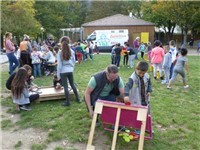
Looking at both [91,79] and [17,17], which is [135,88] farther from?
[17,17]

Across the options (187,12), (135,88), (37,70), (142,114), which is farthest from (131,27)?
(142,114)

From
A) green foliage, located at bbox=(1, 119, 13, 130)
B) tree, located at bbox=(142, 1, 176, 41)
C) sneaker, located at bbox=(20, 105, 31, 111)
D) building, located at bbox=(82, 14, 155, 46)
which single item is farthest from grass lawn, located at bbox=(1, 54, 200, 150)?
building, located at bbox=(82, 14, 155, 46)

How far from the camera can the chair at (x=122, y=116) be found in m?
3.74

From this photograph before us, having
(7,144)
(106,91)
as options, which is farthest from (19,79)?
(106,91)

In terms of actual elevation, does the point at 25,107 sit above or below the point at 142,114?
below

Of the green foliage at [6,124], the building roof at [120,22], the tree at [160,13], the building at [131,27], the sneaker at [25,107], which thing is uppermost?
the tree at [160,13]

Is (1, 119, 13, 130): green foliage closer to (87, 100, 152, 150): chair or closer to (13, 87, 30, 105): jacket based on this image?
(13, 87, 30, 105): jacket

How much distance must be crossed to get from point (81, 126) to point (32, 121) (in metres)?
1.09

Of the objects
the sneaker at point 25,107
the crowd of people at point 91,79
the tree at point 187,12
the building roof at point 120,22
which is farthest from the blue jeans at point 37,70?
the building roof at point 120,22

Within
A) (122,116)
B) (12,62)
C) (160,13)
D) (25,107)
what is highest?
→ (160,13)

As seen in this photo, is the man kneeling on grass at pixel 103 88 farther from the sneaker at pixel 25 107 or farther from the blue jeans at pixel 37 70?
the blue jeans at pixel 37 70

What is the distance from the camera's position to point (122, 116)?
157 inches

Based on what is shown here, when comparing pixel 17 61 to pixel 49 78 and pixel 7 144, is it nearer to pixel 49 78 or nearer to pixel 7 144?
pixel 49 78

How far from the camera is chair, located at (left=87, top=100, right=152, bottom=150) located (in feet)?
12.3
